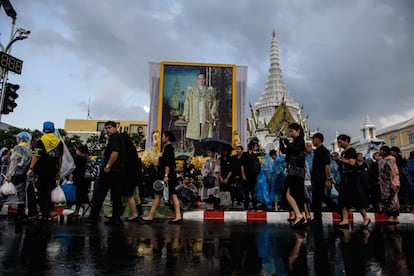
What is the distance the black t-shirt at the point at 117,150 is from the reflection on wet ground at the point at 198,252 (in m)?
0.97

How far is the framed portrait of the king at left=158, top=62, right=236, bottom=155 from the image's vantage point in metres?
18.9

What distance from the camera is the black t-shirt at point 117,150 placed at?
4922mm

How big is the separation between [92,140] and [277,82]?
146 ft

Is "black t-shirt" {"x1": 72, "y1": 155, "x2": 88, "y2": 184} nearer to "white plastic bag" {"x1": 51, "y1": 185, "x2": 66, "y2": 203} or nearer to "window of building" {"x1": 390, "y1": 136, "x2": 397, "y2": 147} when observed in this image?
"white plastic bag" {"x1": 51, "y1": 185, "x2": 66, "y2": 203}

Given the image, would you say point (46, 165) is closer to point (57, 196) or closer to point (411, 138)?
point (57, 196)

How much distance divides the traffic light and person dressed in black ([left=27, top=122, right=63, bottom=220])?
534 cm

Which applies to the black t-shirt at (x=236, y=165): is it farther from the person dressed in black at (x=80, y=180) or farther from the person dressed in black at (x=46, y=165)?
the person dressed in black at (x=46, y=165)

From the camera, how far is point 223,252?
2990mm

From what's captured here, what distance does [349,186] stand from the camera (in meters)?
5.44

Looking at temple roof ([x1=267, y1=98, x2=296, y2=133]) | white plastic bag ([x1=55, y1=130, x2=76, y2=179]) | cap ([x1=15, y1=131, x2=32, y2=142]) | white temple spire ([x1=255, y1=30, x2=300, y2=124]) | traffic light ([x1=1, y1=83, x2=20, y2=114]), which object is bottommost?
white plastic bag ([x1=55, y1=130, x2=76, y2=179])

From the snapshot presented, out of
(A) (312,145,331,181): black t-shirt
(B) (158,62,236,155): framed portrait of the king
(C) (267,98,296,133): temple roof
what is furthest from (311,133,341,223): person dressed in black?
(C) (267,98,296,133): temple roof

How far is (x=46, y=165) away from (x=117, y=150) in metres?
1.27

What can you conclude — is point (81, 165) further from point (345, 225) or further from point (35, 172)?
point (345, 225)

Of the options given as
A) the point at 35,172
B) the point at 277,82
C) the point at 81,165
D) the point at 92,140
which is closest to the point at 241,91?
the point at 81,165
